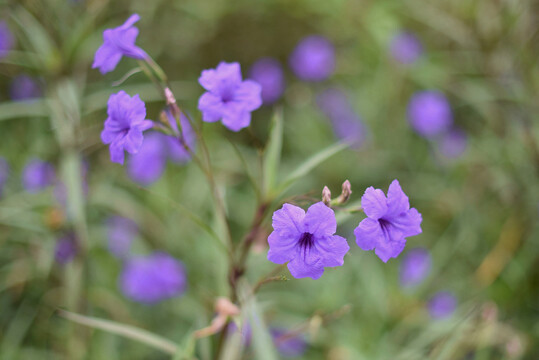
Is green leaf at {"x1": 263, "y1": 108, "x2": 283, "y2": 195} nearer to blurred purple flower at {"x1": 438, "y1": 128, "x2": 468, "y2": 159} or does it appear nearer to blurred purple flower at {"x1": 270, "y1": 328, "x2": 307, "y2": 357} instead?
blurred purple flower at {"x1": 270, "y1": 328, "x2": 307, "y2": 357}

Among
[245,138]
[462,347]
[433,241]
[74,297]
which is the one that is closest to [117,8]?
[245,138]

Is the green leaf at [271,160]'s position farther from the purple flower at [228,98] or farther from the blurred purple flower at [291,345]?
the blurred purple flower at [291,345]

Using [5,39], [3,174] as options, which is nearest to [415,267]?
[3,174]

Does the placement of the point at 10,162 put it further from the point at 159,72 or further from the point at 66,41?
the point at 159,72

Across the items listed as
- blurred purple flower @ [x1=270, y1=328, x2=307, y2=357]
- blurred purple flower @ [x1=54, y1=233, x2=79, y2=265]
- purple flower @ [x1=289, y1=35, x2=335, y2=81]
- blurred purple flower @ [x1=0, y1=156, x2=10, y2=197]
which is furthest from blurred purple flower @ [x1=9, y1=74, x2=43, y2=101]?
blurred purple flower @ [x1=270, y1=328, x2=307, y2=357]

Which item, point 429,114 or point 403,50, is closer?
point 429,114

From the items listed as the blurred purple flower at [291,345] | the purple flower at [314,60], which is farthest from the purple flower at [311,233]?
the purple flower at [314,60]

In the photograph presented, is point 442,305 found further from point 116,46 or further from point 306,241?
point 116,46
